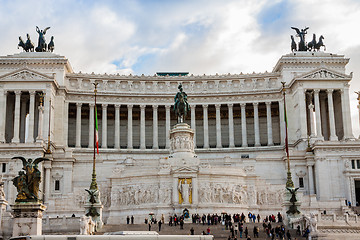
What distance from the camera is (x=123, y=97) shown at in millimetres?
98250

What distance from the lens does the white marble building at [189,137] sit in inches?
2542

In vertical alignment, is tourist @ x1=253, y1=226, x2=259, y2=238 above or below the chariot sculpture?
below

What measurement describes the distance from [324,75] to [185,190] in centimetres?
4013

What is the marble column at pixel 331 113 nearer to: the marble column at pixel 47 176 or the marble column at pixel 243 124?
the marble column at pixel 243 124

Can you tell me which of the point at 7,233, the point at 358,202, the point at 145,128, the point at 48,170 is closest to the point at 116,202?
the point at 48,170

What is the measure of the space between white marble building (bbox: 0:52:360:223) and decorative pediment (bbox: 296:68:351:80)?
0.16m

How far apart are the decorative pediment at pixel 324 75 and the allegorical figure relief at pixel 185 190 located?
3679cm

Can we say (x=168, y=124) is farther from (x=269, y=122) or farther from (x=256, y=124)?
(x=269, y=122)

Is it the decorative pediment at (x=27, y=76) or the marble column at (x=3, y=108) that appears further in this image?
the decorative pediment at (x=27, y=76)

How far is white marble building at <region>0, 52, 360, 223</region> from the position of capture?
212ft

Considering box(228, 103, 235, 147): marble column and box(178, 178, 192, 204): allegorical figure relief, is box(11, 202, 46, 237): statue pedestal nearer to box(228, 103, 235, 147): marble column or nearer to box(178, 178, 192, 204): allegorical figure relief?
box(178, 178, 192, 204): allegorical figure relief

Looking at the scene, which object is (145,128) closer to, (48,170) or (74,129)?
(74,129)

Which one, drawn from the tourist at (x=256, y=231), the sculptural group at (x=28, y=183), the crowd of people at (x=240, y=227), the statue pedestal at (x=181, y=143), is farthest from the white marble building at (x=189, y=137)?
the sculptural group at (x=28, y=183)

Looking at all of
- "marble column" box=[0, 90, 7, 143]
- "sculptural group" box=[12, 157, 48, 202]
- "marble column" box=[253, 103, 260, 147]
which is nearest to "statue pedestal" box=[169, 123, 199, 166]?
"marble column" box=[253, 103, 260, 147]
